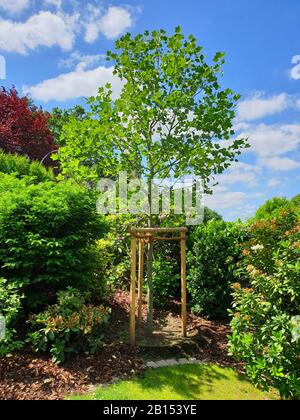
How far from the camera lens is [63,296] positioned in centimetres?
516

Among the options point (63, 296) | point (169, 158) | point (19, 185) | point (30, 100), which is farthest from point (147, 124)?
point (30, 100)

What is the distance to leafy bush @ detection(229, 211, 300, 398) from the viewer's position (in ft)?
13.2

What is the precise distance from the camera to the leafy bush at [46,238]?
5.36m

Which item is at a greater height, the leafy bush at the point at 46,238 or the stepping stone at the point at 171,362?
the leafy bush at the point at 46,238

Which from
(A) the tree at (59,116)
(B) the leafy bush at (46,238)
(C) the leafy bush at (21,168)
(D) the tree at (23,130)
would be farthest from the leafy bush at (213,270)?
(A) the tree at (59,116)

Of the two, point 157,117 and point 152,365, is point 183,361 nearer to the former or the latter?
point 152,365

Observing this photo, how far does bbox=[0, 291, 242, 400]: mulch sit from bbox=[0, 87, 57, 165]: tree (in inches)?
485

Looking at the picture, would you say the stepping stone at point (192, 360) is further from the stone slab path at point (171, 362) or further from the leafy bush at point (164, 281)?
the leafy bush at point (164, 281)

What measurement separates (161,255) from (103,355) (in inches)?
135

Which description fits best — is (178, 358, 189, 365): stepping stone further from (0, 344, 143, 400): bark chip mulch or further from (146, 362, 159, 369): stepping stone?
→ (0, 344, 143, 400): bark chip mulch

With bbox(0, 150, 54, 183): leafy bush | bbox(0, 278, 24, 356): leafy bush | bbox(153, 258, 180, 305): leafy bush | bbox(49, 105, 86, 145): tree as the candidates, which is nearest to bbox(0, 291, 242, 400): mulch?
bbox(0, 278, 24, 356): leafy bush

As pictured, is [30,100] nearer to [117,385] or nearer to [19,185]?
[19,185]

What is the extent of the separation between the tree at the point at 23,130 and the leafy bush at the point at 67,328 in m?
12.0

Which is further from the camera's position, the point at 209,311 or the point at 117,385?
the point at 209,311
